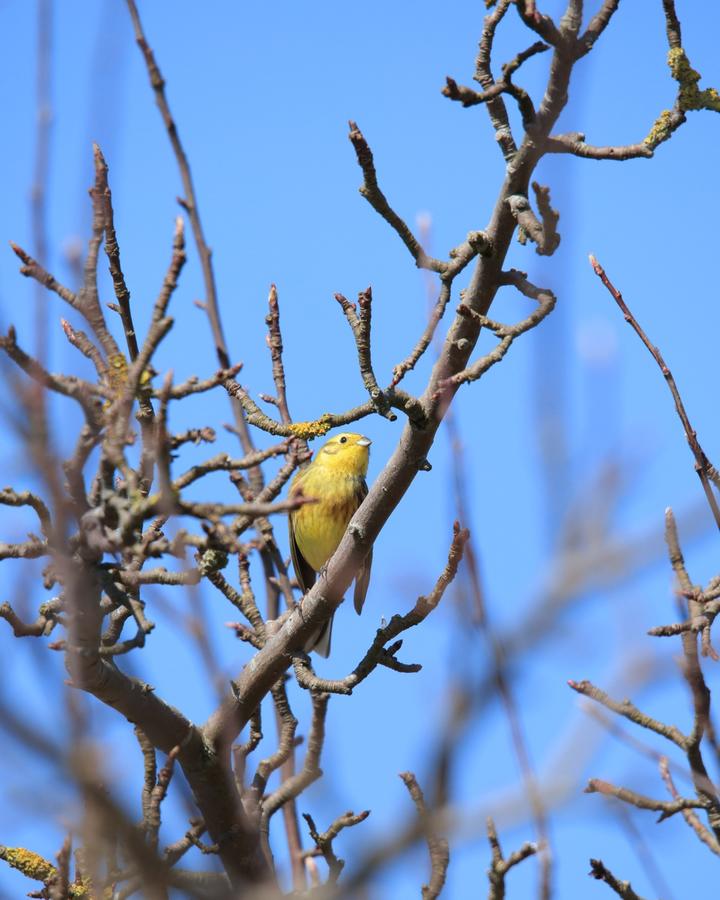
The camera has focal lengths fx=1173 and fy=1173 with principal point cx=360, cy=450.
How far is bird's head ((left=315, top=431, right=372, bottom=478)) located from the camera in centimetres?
846

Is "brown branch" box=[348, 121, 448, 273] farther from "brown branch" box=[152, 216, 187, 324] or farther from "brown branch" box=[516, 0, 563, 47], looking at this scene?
"brown branch" box=[152, 216, 187, 324]

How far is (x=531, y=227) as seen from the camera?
11.3 feet

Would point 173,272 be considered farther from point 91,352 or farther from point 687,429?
point 687,429

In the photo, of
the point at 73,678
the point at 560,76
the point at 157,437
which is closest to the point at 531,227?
the point at 560,76

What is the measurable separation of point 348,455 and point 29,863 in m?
4.82

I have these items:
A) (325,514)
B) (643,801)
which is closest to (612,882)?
(643,801)

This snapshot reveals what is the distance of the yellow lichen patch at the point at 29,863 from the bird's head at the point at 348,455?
466 cm

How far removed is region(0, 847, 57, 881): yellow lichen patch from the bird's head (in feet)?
15.3

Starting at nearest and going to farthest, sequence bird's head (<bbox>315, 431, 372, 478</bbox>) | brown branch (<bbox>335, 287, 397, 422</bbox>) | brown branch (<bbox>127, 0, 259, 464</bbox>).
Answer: brown branch (<bbox>335, 287, 397, 422</bbox>) < brown branch (<bbox>127, 0, 259, 464</bbox>) < bird's head (<bbox>315, 431, 372, 478</bbox>)

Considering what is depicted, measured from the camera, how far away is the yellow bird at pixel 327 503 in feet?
26.8

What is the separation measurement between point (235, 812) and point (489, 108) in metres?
2.63

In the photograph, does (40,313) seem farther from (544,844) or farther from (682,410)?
(682,410)

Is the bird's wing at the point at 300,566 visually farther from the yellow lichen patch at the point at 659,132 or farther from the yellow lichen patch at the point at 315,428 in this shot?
the yellow lichen patch at the point at 659,132

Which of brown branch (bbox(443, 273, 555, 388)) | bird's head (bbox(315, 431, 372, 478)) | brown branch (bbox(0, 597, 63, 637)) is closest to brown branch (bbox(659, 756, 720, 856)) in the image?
brown branch (bbox(443, 273, 555, 388))
